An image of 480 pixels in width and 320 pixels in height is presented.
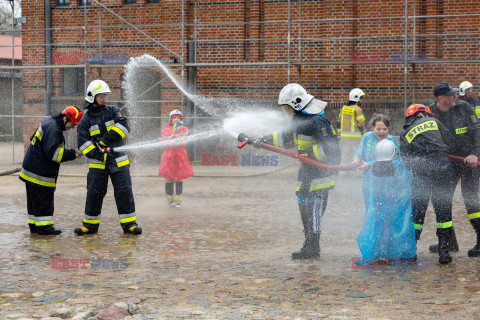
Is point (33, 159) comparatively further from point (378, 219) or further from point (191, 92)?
point (191, 92)

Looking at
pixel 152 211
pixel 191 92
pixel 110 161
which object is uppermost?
pixel 191 92

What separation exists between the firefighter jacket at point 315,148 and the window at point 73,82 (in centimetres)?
1294

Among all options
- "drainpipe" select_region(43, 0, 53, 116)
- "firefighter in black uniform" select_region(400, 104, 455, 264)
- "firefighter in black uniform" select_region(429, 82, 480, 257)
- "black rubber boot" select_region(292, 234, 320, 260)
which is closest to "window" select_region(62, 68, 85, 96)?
"drainpipe" select_region(43, 0, 53, 116)

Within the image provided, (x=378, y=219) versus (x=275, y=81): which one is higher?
(x=275, y=81)

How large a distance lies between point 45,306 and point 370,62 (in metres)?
11.5

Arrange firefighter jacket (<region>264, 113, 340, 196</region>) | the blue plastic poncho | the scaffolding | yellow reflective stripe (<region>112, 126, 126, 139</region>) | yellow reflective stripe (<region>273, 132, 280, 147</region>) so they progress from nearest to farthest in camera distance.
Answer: the blue plastic poncho < firefighter jacket (<region>264, 113, 340, 196</region>) < yellow reflective stripe (<region>273, 132, 280, 147</region>) < yellow reflective stripe (<region>112, 126, 126, 139</region>) < the scaffolding

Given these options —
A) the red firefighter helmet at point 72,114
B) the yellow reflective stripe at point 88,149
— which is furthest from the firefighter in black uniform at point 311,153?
the red firefighter helmet at point 72,114

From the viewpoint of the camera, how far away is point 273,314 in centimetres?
464

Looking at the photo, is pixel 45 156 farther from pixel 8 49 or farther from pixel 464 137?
pixel 8 49

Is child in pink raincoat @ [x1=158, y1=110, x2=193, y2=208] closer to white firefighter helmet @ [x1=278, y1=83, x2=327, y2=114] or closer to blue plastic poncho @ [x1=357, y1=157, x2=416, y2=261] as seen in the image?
white firefighter helmet @ [x1=278, y1=83, x2=327, y2=114]

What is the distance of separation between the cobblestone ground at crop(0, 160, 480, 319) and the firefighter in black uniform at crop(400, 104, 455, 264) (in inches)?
15.3

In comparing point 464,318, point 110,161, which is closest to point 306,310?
point 464,318

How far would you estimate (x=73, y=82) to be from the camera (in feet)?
61.0

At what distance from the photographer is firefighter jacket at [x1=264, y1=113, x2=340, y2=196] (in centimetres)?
643
